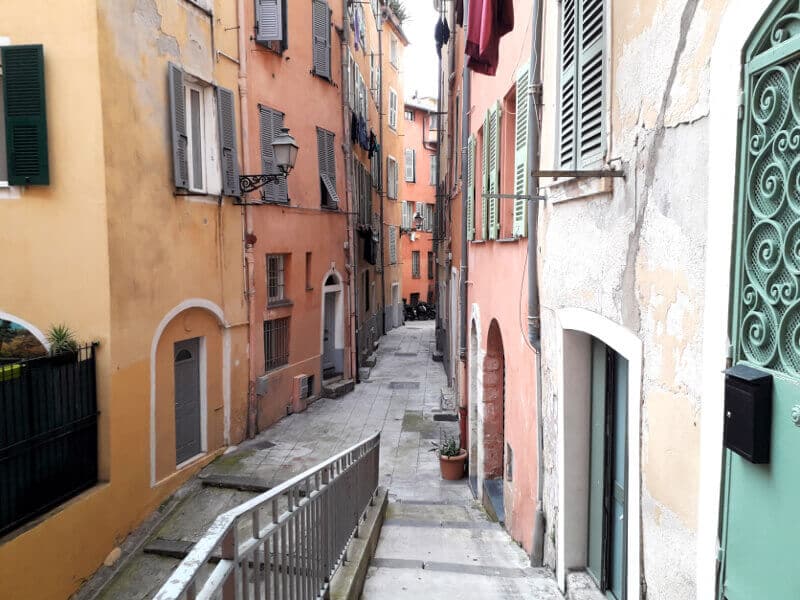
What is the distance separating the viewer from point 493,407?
9.93 meters

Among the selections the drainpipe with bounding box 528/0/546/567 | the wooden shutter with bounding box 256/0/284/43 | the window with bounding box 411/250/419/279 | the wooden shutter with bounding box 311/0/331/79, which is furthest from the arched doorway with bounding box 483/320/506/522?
the window with bounding box 411/250/419/279

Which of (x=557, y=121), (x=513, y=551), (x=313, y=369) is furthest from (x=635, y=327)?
(x=313, y=369)

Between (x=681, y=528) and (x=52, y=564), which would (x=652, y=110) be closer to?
(x=681, y=528)

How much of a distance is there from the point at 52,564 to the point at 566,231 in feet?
20.7

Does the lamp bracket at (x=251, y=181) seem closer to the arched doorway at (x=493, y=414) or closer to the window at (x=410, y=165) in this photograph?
the arched doorway at (x=493, y=414)

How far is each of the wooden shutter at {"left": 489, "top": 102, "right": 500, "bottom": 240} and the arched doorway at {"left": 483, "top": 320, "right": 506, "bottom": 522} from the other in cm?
201

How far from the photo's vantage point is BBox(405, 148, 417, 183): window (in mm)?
37938

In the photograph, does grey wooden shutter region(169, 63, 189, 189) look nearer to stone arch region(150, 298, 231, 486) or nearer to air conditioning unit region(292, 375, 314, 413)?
stone arch region(150, 298, 231, 486)

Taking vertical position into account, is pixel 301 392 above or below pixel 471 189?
below

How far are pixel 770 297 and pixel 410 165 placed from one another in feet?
120

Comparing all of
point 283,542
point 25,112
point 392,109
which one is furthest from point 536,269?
point 392,109

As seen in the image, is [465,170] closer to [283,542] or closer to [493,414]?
[493,414]

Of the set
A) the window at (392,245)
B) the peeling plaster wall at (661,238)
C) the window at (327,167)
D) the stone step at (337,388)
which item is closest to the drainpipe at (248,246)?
the window at (327,167)

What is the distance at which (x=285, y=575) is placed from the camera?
3670 mm
